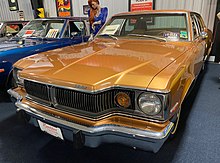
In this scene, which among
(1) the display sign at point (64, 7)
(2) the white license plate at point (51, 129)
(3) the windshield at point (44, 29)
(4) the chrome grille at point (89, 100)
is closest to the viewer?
(4) the chrome grille at point (89, 100)

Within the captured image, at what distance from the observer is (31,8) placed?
26.9 ft

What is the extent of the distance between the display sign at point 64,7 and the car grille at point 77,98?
6.05 metres

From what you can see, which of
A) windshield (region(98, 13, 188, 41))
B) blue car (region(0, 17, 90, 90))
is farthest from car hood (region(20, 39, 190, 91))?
blue car (region(0, 17, 90, 90))

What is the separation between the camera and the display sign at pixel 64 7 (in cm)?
683

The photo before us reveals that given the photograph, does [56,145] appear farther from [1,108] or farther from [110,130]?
[1,108]

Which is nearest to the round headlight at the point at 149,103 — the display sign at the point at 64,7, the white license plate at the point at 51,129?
the white license plate at the point at 51,129

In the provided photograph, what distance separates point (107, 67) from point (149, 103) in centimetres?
45

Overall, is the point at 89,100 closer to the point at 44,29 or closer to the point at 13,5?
the point at 44,29

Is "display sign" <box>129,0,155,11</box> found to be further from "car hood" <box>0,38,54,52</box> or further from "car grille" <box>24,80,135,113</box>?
"car grille" <box>24,80,135,113</box>

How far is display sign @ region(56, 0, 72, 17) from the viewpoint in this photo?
683cm

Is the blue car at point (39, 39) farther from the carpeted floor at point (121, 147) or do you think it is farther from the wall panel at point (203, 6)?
the wall panel at point (203, 6)

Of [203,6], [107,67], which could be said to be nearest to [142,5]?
[203,6]

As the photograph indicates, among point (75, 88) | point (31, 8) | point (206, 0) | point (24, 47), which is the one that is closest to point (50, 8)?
point (31, 8)

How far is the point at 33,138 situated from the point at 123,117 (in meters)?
1.32
